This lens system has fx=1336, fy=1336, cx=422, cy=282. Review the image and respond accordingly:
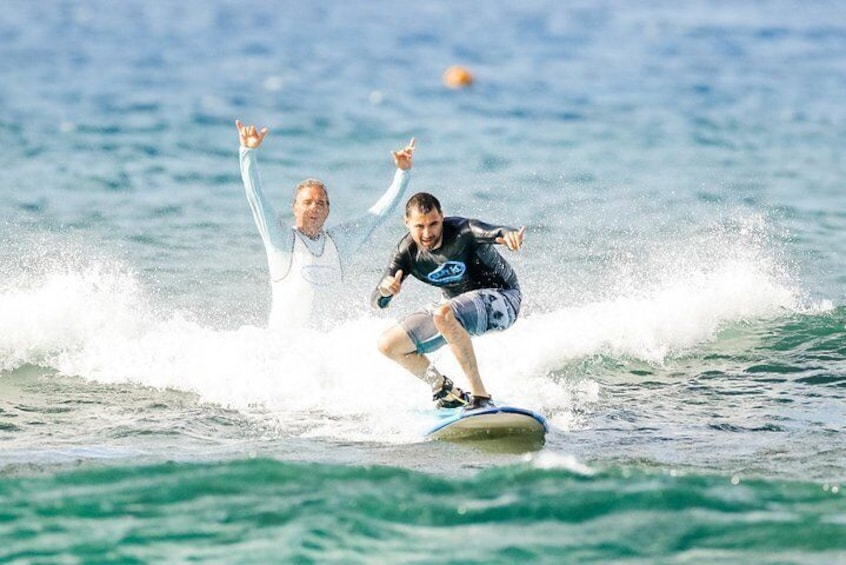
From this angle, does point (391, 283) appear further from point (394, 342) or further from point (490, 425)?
point (490, 425)

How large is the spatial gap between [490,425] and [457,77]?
2315 centimetres

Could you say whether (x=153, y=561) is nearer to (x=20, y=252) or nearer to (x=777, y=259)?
(x=20, y=252)

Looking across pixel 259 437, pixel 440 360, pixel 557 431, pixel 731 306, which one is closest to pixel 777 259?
pixel 731 306

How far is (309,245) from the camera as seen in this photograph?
1047 centimetres

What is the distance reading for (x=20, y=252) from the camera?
14.8 metres

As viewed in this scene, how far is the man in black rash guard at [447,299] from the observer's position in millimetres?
9312

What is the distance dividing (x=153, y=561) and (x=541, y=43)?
34163 mm

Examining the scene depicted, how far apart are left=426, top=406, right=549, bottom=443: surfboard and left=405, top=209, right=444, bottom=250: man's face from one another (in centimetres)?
121

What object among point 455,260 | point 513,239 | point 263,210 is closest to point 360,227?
point 263,210

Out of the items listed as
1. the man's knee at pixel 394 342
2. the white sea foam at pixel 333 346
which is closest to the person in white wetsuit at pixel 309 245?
the white sea foam at pixel 333 346

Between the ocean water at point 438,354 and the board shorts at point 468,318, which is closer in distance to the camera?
the ocean water at point 438,354

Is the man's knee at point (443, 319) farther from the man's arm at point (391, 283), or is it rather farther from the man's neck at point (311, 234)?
the man's neck at point (311, 234)

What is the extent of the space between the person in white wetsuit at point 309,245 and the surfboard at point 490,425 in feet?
5.51

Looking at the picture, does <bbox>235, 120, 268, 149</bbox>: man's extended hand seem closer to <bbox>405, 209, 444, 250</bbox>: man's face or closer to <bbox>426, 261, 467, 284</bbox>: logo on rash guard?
<bbox>405, 209, 444, 250</bbox>: man's face
